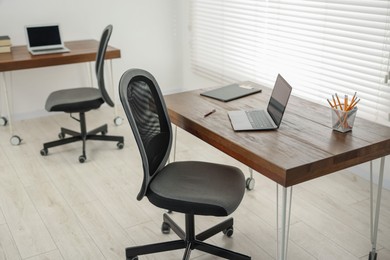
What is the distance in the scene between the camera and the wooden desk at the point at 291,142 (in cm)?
194

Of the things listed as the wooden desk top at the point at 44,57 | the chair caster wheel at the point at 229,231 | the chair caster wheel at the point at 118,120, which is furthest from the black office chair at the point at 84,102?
the chair caster wheel at the point at 229,231

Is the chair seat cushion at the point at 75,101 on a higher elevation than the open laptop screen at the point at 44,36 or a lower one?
lower

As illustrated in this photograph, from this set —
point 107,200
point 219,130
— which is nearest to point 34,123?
point 107,200

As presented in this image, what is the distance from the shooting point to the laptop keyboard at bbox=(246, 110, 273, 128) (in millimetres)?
2299

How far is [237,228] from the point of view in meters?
2.79

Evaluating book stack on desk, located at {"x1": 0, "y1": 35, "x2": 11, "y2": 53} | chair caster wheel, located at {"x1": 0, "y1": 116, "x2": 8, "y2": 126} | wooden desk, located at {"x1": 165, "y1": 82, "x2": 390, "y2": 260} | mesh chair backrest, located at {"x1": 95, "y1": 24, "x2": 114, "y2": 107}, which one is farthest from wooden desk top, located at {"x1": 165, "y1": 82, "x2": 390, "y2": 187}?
chair caster wheel, located at {"x1": 0, "y1": 116, "x2": 8, "y2": 126}

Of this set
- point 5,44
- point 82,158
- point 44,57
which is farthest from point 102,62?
point 5,44

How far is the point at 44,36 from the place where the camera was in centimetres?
412

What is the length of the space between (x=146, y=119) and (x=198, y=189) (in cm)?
41

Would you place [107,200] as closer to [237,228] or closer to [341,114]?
[237,228]

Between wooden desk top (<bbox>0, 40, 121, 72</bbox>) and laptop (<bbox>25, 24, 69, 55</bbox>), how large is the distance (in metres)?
0.08

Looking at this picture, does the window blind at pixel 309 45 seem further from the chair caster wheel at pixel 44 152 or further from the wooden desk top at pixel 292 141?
the chair caster wheel at pixel 44 152

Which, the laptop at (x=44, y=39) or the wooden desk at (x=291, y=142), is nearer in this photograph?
the wooden desk at (x=291, y=142)

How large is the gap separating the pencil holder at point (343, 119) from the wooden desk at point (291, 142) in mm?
35
